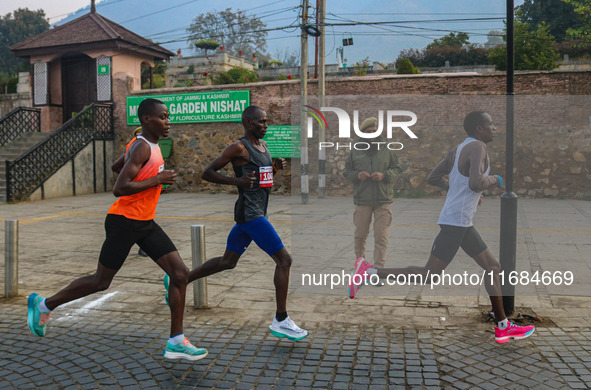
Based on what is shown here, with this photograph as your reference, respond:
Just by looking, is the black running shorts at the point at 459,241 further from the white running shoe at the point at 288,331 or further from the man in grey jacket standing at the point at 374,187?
the white running shoe at the point at 288,331

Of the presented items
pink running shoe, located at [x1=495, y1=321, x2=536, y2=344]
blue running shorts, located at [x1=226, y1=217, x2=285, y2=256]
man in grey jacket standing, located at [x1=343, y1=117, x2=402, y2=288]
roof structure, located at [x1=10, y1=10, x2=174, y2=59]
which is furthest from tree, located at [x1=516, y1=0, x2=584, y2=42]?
blue running shorts, located at [x1=226, y1=217, x2=285, y2=256]

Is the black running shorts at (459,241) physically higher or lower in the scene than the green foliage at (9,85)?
lower

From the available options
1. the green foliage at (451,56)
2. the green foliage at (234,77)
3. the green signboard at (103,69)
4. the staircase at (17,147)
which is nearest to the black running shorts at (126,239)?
the staircase at (17,147)

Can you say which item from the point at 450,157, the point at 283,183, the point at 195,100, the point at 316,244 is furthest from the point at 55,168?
the point at 450,157

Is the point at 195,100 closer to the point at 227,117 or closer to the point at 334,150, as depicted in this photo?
the point at 227,117

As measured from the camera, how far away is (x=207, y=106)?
19.8 m

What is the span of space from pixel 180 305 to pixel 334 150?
228 centimetres

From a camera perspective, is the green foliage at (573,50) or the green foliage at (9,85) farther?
the green foliage at (573,50)

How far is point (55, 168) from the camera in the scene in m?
18.4

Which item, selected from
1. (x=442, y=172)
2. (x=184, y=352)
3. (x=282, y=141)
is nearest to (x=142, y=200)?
(x=184, y=352)

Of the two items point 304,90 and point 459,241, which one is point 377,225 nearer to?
point 459,241

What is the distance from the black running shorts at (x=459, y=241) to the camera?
476 cm

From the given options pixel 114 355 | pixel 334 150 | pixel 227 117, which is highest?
pixel 227 117

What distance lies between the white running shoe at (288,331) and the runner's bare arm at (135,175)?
4.81ft
